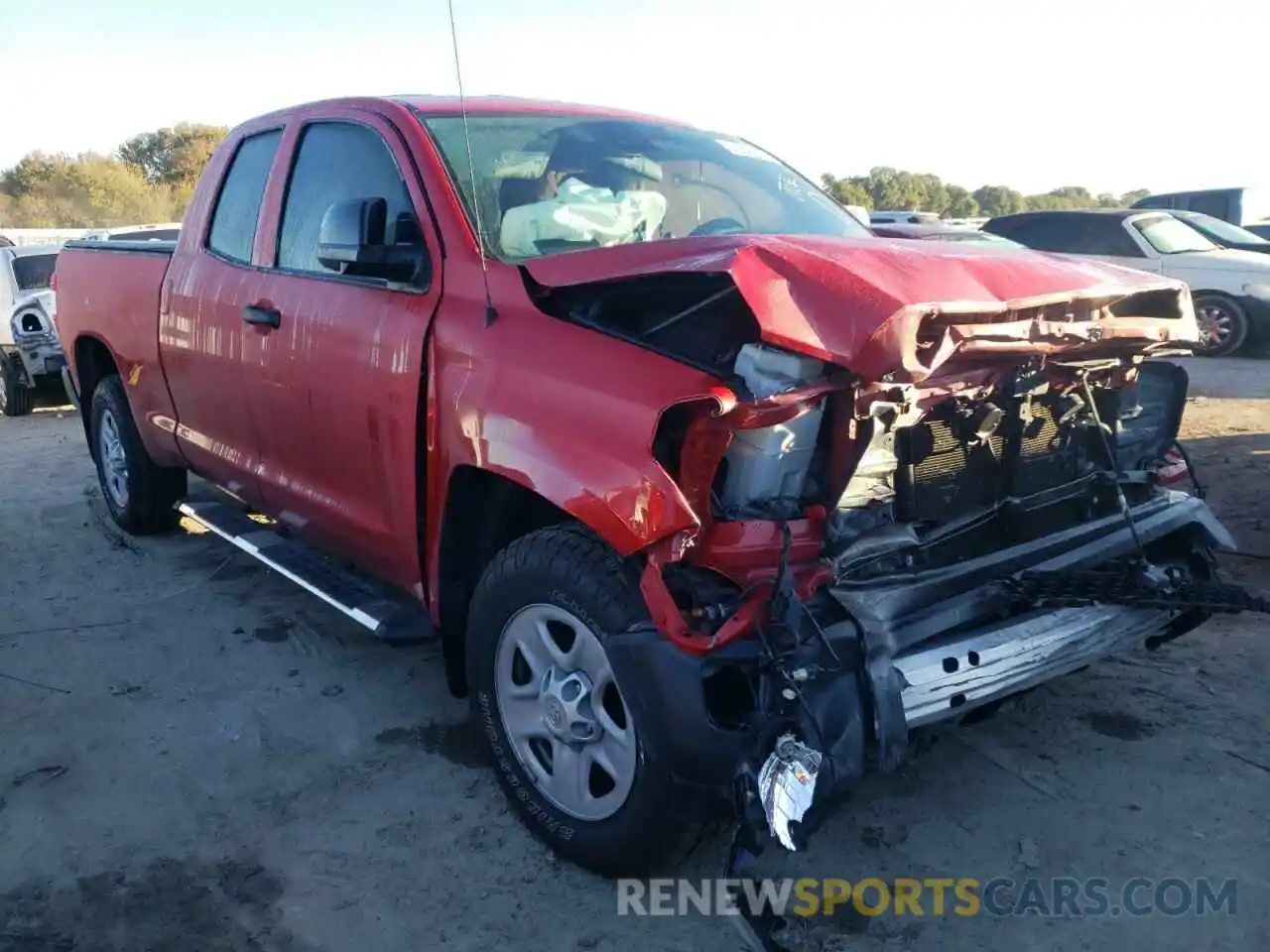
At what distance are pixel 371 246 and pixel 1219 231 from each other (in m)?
12.3

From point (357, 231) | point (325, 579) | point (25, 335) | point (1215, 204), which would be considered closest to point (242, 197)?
point (357, 231)

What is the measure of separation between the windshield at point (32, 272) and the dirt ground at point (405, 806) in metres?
7.70

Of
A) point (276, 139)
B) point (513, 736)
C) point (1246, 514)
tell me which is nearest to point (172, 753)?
point (513, 736)

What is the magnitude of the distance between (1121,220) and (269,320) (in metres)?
10.7

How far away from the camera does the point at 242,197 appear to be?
4590mm

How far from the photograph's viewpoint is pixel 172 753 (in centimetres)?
371

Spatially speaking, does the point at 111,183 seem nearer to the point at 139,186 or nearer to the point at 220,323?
the point at 139,186

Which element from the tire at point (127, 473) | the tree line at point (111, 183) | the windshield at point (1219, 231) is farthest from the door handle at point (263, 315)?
the tree line at point (111, 183)

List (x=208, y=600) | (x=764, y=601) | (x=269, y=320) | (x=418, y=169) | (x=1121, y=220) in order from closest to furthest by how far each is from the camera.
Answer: (x=764, y=601) → (x=418, y=169) → (x=269, y=320) → (x=208, y=600) → (x=1121, y=220)

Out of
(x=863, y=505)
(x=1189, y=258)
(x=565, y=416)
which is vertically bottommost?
(x=1189, y=258)

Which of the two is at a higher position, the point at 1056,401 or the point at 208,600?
the point at 1056,401

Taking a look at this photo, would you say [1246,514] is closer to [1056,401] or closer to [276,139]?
[1056,401]

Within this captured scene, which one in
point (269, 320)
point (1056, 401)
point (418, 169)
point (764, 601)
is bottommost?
point (764, 601)

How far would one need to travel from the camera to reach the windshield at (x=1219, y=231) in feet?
41.5
